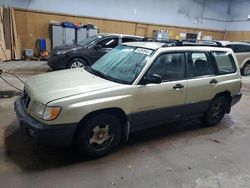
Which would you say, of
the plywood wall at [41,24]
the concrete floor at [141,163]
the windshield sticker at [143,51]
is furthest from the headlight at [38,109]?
the plywood wall at [41,24]

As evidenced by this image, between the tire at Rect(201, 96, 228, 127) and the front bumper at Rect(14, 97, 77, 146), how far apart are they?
2.77 metres

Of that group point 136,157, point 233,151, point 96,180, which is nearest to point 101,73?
point 136,157

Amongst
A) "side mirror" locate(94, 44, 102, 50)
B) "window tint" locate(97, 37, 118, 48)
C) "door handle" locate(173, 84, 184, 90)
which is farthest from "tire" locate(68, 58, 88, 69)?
"door handle" locate(173, 84, 184, 90)

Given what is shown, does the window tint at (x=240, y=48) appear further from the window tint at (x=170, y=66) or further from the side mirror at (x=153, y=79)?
the side mirror at (x=153, y=79)

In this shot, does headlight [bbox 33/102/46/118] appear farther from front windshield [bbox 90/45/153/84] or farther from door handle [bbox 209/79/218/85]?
door handle [bbox 209/79/218/85]

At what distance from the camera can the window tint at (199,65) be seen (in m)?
4.26

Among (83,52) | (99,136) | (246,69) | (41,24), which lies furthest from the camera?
(41,24)

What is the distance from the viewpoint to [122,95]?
11.3 feet

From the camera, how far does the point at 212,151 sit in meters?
3.98

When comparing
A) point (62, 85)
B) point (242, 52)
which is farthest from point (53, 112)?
point (242, 52)

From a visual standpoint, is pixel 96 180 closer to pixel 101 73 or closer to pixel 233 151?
pixel 101 73

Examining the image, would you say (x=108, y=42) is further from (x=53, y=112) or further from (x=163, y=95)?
(x=53, y=112)

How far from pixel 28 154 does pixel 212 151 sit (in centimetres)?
267

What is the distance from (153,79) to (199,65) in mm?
1245
